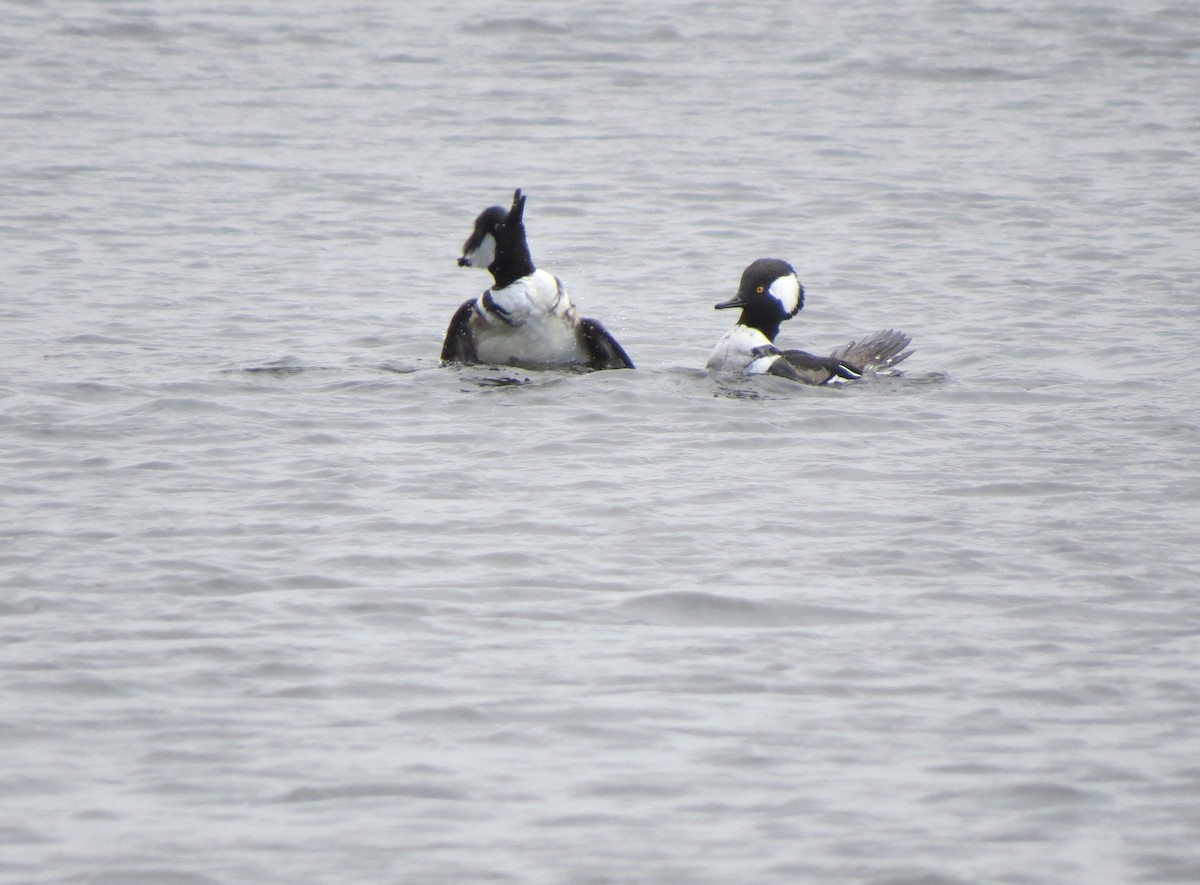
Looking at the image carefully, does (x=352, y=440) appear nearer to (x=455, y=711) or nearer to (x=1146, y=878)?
(x=455, y=711)

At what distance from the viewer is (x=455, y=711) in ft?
19.5

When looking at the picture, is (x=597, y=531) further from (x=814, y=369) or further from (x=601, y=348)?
(x=601, y=348)

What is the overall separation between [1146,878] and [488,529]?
3.67 meters

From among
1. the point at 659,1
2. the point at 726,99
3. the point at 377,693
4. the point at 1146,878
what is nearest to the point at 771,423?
the point at 377,693

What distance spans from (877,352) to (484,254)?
101 inches

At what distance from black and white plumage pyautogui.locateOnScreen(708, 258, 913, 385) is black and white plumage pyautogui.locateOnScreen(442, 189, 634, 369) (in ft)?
2.31

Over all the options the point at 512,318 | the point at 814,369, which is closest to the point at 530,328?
the point at 512,318

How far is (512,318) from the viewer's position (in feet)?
38.2

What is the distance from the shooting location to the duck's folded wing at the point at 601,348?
11.5 metres

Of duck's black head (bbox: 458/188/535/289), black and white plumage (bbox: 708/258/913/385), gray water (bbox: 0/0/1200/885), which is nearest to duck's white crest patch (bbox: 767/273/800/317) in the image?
black and white plumage (bbox: 708/258/913/385)

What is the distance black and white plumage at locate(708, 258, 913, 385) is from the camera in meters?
11.2

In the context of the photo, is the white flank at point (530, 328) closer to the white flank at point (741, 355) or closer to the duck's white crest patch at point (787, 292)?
the white flank at point (741, 355)

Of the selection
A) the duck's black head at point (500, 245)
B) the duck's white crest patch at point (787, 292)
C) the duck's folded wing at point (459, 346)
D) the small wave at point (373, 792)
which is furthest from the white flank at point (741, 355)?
the small wave at point (373, 792)

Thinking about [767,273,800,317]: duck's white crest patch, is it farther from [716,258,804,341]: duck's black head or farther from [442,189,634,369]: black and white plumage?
[442,189,634,369]: black and white plumage
